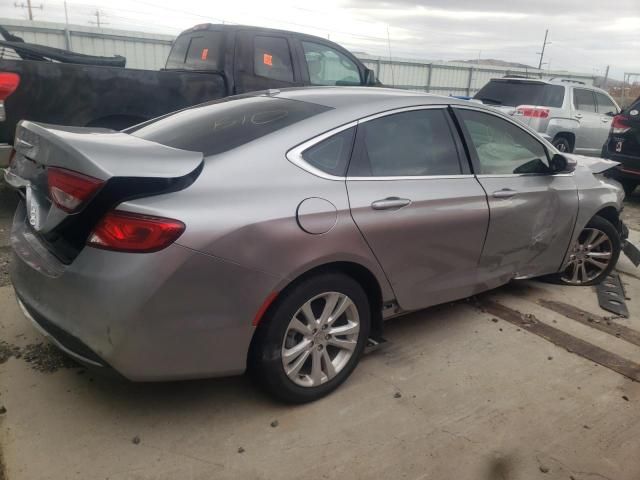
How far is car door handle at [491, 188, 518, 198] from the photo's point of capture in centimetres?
348

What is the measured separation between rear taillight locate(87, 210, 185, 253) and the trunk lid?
83 millimetres

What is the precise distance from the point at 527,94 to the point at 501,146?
24.8 feet

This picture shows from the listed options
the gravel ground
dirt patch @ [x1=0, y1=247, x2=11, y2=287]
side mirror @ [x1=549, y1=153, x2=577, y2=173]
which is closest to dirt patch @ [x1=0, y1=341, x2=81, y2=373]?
dirt patch @ [x1=0, y1=247, x2=11, y2=287]

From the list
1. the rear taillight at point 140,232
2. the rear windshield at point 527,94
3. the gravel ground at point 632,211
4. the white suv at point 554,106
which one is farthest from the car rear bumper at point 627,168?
the rear taillight at point 140,232

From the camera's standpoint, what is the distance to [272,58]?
6.38 metres

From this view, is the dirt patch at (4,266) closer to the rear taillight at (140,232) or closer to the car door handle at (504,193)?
the rear taillight at (140,232)

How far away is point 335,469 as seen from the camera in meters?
2.38

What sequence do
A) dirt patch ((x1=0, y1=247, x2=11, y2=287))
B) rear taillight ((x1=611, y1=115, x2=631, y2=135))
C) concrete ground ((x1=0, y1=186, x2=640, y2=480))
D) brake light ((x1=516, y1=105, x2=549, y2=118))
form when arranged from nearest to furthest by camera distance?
concrete ground ((x1=0, y1=186, x2=640, y2=480)), dirt patch ((x1=0, y1=247, x2=11, y2=287)), rear taillight ((x1=611, y1=115, x2=631, y2=135)), brake light ((x1=516, y1=105, x2=549, y2=118))

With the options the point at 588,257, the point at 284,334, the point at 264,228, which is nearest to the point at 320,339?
the point at 284,334

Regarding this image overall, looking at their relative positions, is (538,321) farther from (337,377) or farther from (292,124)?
(292,124)

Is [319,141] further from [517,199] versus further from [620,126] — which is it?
[620,126]

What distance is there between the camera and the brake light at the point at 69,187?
2182mm

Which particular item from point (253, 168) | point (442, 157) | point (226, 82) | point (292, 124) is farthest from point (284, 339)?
point (226, 82)

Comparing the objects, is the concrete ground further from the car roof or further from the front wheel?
the car roof
